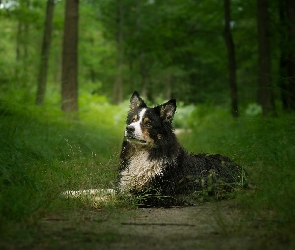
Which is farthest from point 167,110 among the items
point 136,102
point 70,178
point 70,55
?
point 70,55

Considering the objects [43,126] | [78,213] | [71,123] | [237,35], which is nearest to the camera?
[78,213]

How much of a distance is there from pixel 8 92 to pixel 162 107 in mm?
3725

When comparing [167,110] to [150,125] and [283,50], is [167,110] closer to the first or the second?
[150,125]

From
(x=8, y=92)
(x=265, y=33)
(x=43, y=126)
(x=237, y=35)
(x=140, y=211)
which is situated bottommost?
(x=140, y=211)

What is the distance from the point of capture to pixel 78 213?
4.34 m

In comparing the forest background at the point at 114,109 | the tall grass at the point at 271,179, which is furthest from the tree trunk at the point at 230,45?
the tall grass at the point at 271,179

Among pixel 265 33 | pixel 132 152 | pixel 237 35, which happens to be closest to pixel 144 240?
pixel 132 152

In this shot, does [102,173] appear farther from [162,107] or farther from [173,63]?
[173,63]

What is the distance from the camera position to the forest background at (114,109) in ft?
15.4

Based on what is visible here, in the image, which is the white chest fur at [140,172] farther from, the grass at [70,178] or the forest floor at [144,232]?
the forest floor at [144,232]

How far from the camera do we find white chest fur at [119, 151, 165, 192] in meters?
5.30

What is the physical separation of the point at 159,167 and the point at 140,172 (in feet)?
0.85

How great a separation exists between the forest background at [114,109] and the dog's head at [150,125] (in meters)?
0.58

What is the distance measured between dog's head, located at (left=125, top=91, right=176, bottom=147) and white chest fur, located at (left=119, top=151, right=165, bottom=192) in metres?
0.22
